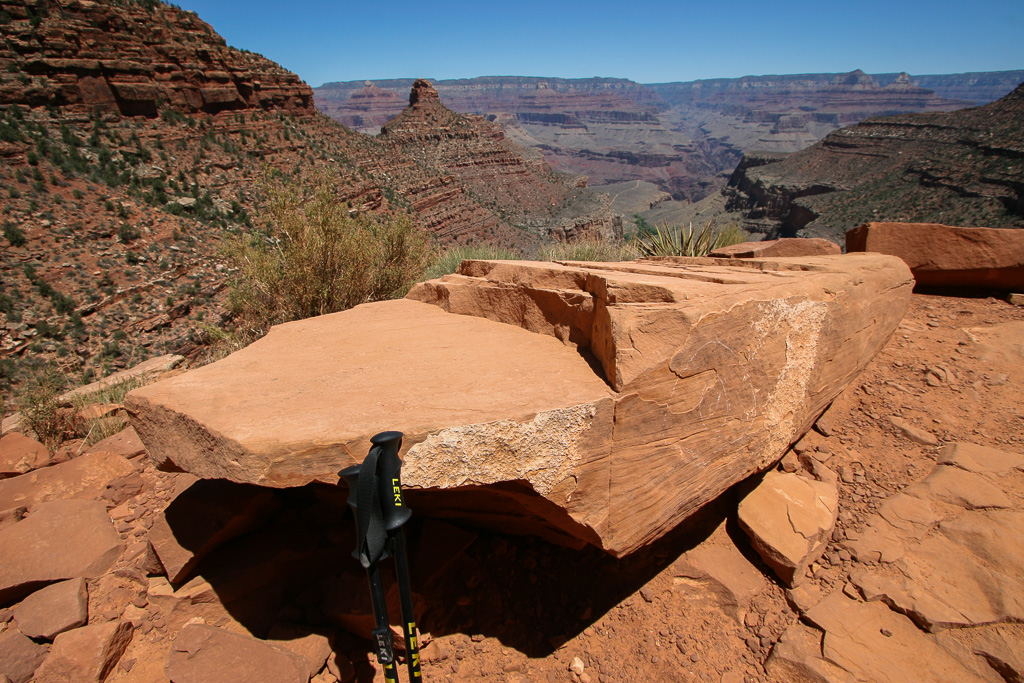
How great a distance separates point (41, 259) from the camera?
1238cm

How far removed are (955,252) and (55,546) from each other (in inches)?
289

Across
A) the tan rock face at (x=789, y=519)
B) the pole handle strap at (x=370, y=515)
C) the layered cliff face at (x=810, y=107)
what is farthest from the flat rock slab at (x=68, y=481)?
the layered cliff face at (x=810, y=107)

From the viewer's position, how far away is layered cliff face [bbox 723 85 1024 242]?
117 ft

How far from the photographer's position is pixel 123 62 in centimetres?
1989

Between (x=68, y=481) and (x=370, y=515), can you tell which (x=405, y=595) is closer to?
(x=370, y=515)

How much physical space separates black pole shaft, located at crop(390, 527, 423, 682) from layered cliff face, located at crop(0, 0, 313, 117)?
917 inches

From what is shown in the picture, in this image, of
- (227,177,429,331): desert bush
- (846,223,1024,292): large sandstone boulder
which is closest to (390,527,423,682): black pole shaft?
(227,177,429,331): desert bush

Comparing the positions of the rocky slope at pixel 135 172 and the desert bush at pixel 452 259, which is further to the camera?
the rocky slope at pixel 135 172

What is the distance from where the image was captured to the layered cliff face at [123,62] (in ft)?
58.5

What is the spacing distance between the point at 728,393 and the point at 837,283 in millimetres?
1307

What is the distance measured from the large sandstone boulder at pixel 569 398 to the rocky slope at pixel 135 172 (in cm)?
466

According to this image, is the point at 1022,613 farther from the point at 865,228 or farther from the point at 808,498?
the point at 865,228

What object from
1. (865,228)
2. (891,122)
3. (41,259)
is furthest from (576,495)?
(891,122)

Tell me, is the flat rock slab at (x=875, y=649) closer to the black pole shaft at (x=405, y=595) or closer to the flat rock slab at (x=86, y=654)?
the black pole shaft at (x=405, y=595)
